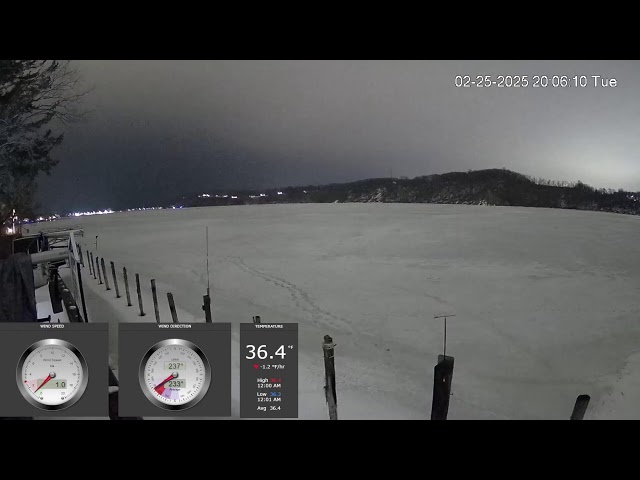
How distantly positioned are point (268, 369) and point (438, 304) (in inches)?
110

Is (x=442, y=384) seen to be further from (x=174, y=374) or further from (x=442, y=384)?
(x=174, y=374)

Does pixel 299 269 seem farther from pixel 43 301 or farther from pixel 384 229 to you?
pixel 384 229

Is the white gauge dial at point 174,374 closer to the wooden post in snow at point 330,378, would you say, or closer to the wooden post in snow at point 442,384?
the wooden post in snow at point 330,378

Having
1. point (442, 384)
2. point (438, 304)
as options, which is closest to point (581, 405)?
point (442, 384)

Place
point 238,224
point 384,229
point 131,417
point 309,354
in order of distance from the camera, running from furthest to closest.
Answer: point 384,229
point 238,224
point 309,354
point 131,417

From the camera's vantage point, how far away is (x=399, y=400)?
2.46 metres

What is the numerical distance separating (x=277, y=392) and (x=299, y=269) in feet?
12.0

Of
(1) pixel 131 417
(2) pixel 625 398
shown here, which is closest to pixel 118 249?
(1) pixel 131 417

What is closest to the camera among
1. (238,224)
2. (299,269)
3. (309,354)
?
(309,354)
